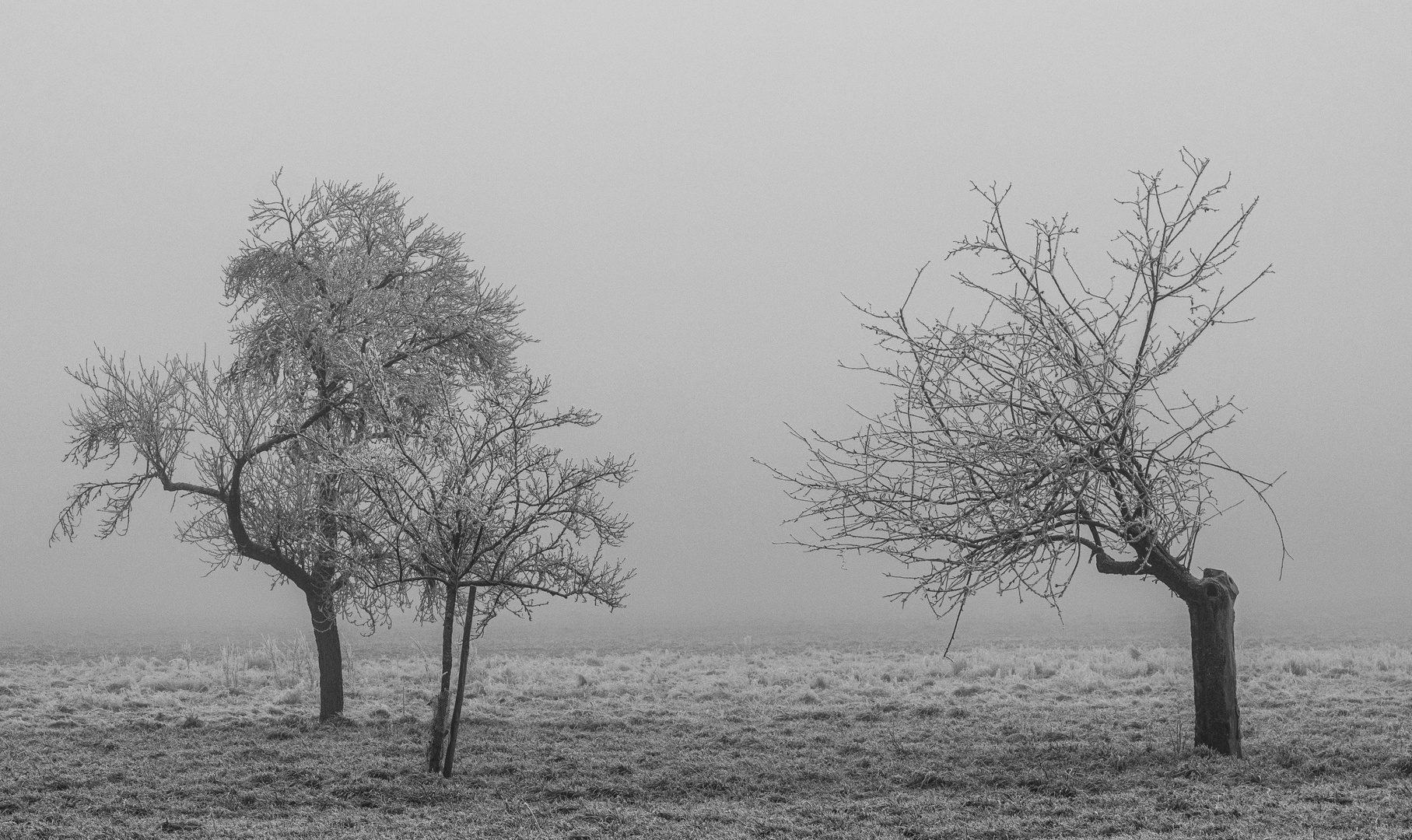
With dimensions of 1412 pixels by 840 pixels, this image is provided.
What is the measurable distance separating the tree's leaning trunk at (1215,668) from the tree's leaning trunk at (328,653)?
11710 mm

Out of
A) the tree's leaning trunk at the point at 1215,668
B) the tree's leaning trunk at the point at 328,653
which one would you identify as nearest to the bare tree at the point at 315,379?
the tree's leaning trunk at the point at 328,653

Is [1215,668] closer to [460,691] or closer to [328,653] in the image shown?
[460,691]

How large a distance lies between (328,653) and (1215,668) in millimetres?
12211

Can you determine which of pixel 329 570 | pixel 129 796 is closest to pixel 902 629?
pixel 329 570

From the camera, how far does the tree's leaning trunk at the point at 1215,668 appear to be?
11234mm

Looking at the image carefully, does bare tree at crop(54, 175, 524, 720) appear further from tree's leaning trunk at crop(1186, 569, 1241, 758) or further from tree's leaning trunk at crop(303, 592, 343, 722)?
tree's leaning trunk at crop(1186, 569, 1241, 758)

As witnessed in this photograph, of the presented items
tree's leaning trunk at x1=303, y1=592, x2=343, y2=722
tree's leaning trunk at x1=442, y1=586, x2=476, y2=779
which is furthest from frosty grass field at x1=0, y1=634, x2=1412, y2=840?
tree's leaning trunk at x1=303, y1=592, x2=343, y2=722

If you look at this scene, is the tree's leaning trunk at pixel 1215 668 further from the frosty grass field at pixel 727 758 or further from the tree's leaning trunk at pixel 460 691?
the tree's leaning trunk at pixel 460 691

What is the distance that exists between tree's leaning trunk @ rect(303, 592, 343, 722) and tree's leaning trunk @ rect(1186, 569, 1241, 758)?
11710 mm

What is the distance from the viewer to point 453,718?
36.1 ft

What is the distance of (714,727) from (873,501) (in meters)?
5.50

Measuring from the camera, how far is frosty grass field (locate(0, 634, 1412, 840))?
897 centimetres

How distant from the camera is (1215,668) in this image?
11305 mm

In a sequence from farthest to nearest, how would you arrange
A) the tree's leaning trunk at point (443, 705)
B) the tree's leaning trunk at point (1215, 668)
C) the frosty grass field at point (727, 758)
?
the tree's leaning trunk at point (1215, 668), the tree's leaning trunk at point (443, 705), the frosty grass field at point (727, 758)
